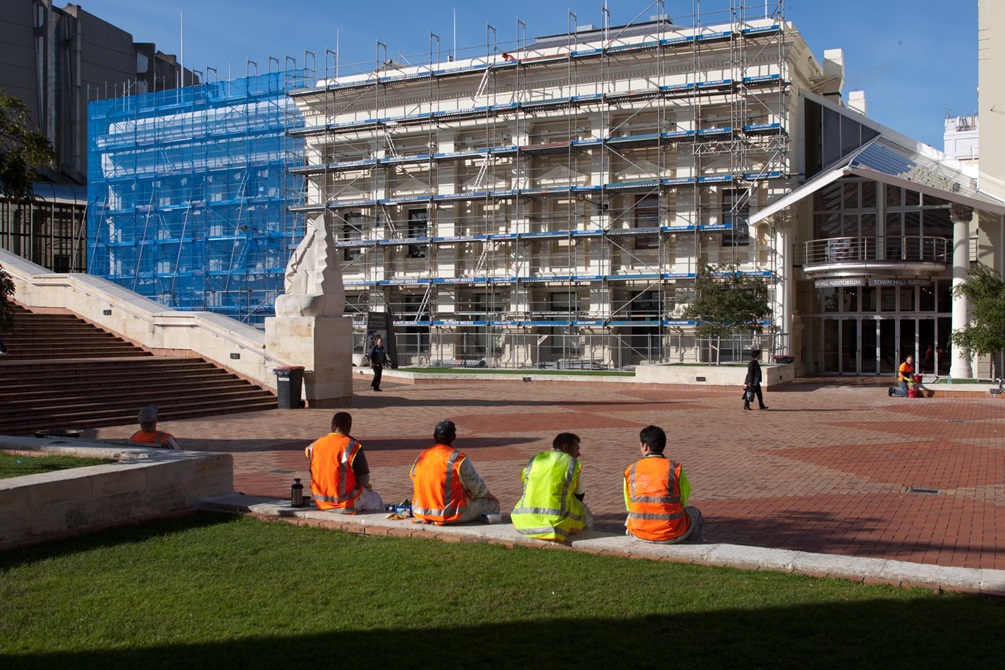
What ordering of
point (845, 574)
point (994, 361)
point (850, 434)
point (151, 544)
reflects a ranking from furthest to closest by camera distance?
point (994, 361) → point (850, 434) → point (151, 544) → point (845, 574)

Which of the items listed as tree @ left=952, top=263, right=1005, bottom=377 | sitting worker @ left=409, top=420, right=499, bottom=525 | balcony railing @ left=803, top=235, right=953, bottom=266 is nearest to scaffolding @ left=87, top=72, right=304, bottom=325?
balcony railing @ left=803, top=235, right=953, bottom=266

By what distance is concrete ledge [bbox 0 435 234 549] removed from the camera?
693 cm

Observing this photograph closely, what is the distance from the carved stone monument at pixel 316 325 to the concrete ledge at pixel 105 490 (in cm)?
1070

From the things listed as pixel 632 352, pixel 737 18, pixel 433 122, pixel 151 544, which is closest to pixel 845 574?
pixel 151 544

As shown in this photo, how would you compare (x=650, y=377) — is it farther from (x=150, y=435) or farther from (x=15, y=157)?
(x=15, y=157)

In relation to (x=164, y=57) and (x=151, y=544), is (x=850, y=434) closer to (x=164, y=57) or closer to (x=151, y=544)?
(x=151, y=544)

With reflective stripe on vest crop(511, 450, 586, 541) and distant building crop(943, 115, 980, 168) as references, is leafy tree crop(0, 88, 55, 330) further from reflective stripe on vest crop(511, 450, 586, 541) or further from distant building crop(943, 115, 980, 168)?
distant building crop(943, 115, 980, 168)

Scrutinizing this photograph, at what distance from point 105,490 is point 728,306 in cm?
2381

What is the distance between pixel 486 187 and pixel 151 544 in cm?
3330

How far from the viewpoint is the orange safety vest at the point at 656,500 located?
6668 millimetres

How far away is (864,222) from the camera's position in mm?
34781

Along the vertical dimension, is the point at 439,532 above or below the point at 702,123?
below

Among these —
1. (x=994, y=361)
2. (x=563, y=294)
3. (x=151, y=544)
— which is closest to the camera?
(x=151, y=544)

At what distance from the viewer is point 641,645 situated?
4.79m
